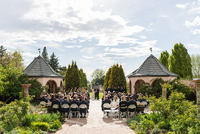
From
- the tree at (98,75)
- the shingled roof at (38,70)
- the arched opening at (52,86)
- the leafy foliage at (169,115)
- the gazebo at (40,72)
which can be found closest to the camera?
the leafy foliage at (169,115)

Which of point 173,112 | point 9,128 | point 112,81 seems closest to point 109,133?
point 173,112

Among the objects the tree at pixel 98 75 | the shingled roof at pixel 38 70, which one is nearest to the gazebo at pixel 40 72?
the shingled roof at pixel 38 70

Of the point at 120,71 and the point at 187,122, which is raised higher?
the point at 120,71

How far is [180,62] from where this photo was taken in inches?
1296

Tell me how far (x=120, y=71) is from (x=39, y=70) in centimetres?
1810

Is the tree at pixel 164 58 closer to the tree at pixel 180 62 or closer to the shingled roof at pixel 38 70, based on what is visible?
the tree at pixel 180 62

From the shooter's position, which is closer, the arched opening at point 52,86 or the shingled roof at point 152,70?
the shingled roof at point 152,70

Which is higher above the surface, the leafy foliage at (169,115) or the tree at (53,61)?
the tree at (53,61)

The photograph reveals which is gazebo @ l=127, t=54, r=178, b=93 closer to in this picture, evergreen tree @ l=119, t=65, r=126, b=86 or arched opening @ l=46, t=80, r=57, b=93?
evergreen tree @ l=119, t=65, r=126, b=86

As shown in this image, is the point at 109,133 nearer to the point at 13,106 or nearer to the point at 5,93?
the point at 13,106

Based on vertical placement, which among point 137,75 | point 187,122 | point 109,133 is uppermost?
point 137,75

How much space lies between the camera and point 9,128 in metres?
7.28

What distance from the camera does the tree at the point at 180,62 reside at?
3262 centimetres

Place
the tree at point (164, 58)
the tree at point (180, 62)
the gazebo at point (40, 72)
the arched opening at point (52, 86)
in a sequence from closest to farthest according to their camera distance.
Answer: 1. the gazebo at point (40, 72)
2. the arched opening at point (52, 86)
3. the tree at point (180, 62)
4. the tree at point (164, 58)
